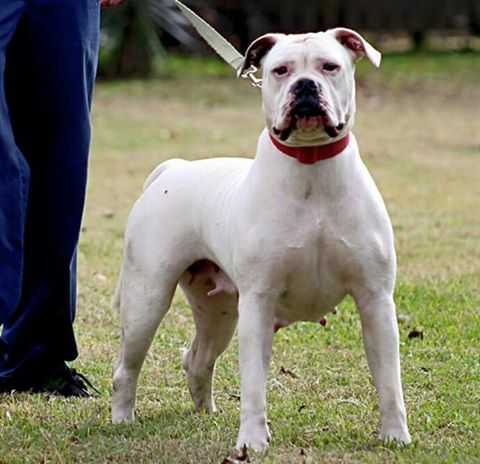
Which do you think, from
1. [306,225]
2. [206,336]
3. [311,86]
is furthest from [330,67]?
[206,336]

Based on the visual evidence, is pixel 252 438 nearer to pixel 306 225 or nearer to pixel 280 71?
pixel 306 225

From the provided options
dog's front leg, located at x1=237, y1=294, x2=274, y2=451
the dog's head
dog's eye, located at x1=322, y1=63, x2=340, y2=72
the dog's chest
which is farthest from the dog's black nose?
dog's front leg, located at x1=237, y1=294, x2=274, y2=451

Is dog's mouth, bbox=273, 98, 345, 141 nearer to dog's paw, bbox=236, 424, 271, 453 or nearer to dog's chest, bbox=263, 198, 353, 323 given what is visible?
dog's chest, bbox=263, 198, 353, 323

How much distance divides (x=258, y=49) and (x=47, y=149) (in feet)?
4.39

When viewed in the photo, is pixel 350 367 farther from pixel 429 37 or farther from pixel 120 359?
pixel 429 37

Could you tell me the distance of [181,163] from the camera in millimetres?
5496

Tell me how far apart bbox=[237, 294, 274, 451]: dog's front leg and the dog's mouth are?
0.60 m

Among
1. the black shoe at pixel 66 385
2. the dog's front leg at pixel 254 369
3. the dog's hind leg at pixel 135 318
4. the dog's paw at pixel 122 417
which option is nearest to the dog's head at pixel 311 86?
the dog's front leg at pixel 254 369

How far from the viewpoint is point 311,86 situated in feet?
14.6

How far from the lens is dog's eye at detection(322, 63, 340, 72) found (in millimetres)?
4547

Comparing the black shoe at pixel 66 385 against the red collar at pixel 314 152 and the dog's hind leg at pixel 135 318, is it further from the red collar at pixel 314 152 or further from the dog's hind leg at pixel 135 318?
the red collar at pixel 314 152

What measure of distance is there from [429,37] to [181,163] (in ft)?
75.9

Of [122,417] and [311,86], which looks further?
[122,417]

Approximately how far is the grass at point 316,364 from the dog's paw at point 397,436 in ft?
0.13
